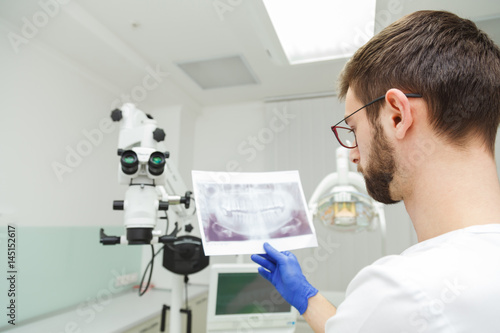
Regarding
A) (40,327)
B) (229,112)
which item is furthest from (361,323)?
(229,112)

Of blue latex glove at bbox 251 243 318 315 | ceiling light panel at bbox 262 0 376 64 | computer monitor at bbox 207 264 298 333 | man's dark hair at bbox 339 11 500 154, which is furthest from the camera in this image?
computer monitor at bbox 207 264 298 333

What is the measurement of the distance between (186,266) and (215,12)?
1.46 meters

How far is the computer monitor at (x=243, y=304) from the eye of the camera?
5.41 feet

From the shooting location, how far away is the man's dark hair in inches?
23.2

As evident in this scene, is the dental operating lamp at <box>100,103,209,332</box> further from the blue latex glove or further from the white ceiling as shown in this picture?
the white ceiling

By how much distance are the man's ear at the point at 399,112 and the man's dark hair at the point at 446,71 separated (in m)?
0.04

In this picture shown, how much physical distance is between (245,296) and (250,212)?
0.89 meters

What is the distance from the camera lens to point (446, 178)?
57 centimetres

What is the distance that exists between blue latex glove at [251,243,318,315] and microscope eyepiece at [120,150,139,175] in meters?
0.54

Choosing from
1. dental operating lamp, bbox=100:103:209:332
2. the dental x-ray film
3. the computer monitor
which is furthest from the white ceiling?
the computer monitor

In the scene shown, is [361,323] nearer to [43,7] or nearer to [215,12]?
[215,12]

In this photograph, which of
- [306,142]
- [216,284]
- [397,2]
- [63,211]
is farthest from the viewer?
[306,142]

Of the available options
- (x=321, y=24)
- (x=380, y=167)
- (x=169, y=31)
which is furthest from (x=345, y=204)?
(x=169, y=31)

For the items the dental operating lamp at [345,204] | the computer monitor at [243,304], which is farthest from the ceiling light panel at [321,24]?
the computer monitor at [243,304]
